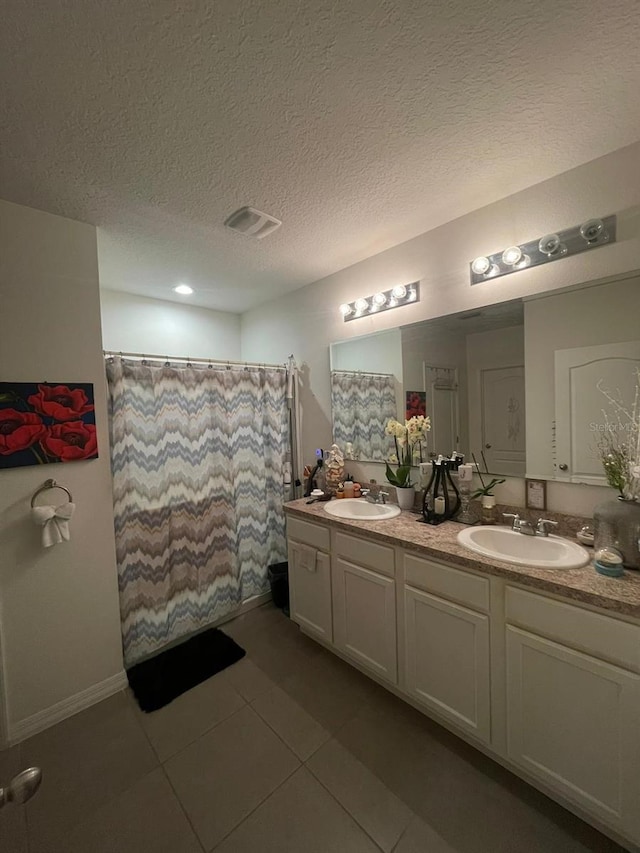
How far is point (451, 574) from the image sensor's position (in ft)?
4.81

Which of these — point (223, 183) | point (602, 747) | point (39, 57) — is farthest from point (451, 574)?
point (39, 57)

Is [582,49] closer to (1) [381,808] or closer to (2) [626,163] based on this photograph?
(2) [626,163]

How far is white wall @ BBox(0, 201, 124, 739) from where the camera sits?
5.29 ft

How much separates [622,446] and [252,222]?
209 cm

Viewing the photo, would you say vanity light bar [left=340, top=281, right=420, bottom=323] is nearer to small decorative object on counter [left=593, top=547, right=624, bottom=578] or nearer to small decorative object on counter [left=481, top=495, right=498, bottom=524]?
small decorative object on counter [left=481, top=495, right=498, bottom=524]

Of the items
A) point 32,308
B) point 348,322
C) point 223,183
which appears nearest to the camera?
point 223,183

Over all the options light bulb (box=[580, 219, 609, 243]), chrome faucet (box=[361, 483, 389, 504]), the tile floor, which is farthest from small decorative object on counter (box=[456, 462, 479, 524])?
light bulb (box=[580, 219, 609, 243])

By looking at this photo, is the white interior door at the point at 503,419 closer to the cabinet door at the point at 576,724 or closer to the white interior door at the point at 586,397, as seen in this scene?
the white interior door at the point at 586,397

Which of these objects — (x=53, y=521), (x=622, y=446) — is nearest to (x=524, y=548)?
(x=622, y=446)

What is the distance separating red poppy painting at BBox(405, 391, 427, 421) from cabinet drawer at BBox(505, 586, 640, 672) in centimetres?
111

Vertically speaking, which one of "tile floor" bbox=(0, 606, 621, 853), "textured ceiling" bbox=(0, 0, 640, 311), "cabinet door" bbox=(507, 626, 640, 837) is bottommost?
"tile floor" bbox=(0, 606, 621, 853)

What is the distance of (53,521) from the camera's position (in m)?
1.65

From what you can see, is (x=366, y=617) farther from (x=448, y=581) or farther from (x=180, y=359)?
(x=180, y=359)

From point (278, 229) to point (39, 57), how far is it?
3.70 ft
